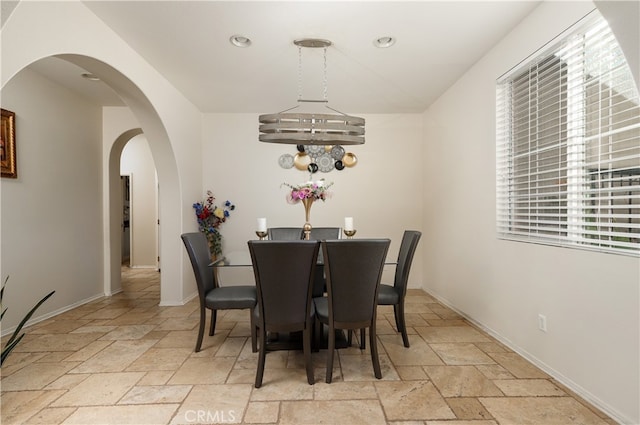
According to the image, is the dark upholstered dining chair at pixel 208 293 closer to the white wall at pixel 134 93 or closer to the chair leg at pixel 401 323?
the chair leg at pixel 401 323

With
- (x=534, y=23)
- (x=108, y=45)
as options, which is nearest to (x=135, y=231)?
(x=108, y=45)

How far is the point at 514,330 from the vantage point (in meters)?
2.73

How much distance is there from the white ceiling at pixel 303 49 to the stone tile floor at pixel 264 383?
250 centimetres

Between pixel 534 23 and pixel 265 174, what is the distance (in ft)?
11.5

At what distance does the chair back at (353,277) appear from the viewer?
83.8 inches

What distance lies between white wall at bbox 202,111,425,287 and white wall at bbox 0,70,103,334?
1.45 metres

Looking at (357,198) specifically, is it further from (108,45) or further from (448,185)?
(108,45)

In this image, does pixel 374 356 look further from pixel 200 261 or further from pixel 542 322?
pixel 200 261

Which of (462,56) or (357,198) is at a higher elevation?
(462,56)

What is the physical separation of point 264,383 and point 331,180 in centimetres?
327

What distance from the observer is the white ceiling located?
2.42 m

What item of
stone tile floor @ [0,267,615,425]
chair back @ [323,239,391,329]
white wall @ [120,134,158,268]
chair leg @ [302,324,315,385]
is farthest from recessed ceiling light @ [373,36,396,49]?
white wall @ [120,134,158,268]

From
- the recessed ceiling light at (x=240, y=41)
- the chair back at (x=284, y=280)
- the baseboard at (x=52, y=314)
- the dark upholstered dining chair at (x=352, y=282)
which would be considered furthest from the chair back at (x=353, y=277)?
the baseboard at (x=52, y=314)

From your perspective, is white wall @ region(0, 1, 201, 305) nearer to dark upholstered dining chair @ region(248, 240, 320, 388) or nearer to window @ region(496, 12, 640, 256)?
dark upholstered dining chair @ region(248, 240, 320, 388)
